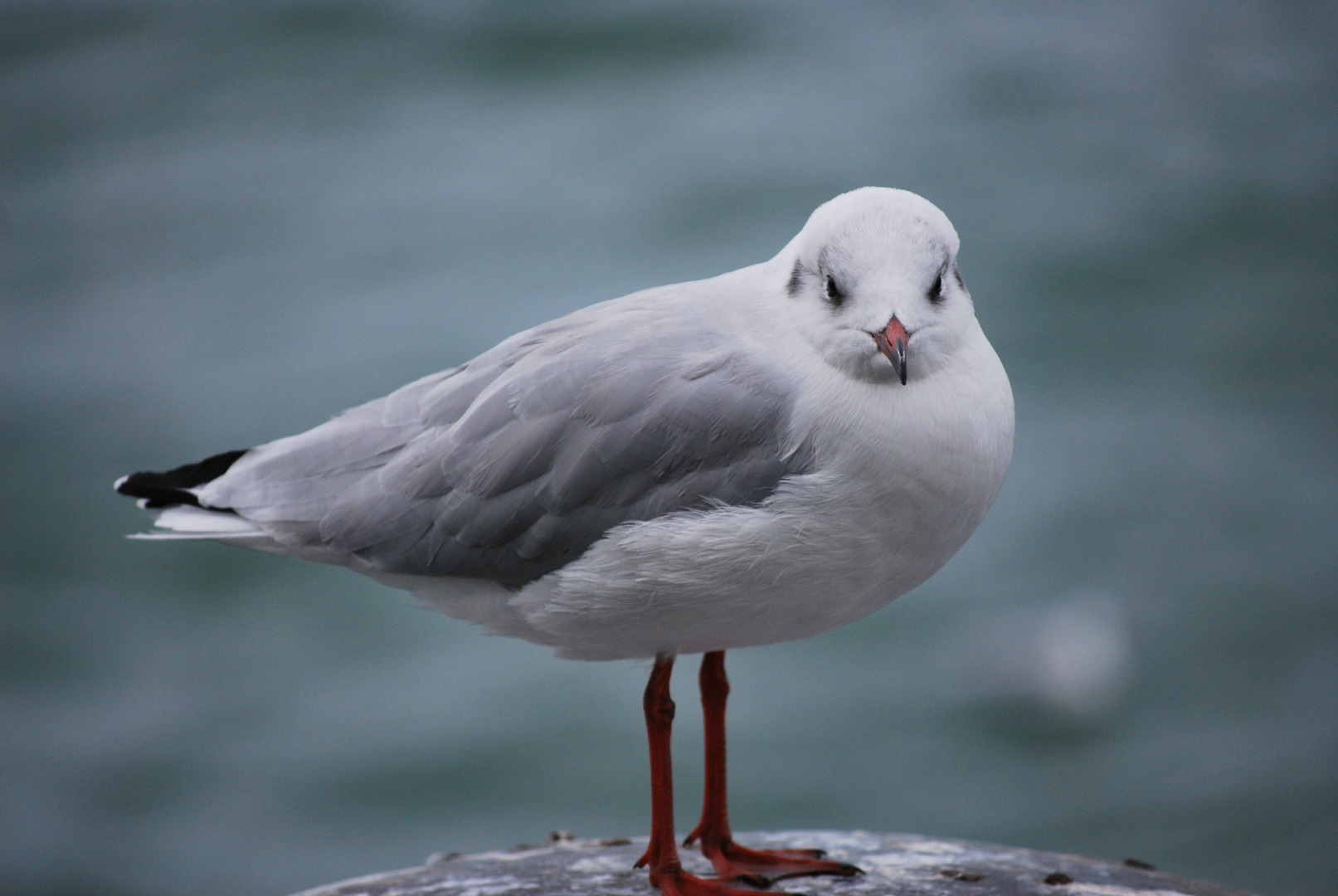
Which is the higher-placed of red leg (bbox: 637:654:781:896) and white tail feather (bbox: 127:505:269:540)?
white tail feather (bbox: 127:505:269:540)

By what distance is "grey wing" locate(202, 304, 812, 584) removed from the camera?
3.20 metres

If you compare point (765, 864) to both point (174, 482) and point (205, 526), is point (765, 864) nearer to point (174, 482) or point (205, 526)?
point (205, 526)

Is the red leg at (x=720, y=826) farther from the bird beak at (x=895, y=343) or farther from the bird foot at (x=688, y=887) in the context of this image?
the bird beak at (x=895, y=343)

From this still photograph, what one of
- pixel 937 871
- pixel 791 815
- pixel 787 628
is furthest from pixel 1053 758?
pixel 787 628

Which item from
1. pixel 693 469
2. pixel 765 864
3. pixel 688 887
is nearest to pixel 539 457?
pixel 693 469

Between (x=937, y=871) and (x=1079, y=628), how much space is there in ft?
19.7

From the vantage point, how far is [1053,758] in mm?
9203

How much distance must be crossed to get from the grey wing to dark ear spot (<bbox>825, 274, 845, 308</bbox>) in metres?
0.23

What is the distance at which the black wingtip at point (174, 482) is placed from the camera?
3922 mm

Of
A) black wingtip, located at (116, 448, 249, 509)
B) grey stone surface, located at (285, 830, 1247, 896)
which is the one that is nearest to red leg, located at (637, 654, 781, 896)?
grey stone surface, located at (285, 830, 1247, 896)

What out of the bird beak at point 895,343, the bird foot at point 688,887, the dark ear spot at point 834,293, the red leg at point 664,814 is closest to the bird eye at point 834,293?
the dark ear spot at point 834,293

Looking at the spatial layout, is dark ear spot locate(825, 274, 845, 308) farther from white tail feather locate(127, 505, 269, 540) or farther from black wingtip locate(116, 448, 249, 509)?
black wingtip locate(116, 448, 249, 509)

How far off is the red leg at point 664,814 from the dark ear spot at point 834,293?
1091mm

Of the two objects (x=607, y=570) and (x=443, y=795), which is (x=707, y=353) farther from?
(x=443, y=795)
